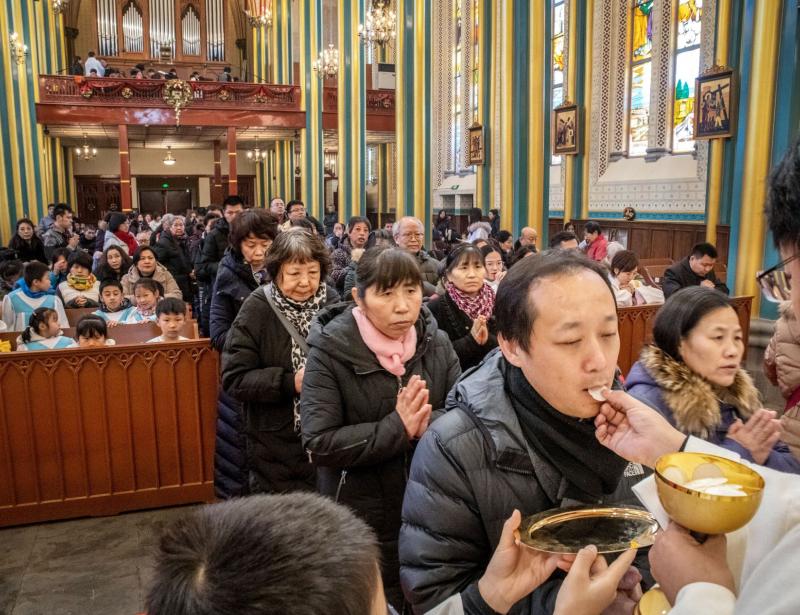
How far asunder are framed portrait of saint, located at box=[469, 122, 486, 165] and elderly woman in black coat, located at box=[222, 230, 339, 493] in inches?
500

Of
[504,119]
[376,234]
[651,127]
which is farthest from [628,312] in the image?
[651,127]

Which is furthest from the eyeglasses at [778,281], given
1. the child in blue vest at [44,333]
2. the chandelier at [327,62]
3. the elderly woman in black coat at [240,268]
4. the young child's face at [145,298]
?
the chandelier at [327,62]

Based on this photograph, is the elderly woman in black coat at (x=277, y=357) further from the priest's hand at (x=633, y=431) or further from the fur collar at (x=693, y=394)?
the priest's hand at (x=633, y=431)

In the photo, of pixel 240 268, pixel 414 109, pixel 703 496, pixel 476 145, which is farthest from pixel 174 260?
pixel 476 145

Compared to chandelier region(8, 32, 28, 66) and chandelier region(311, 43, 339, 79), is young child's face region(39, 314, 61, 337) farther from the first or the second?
chandelier region(8, 32, 28, 66)

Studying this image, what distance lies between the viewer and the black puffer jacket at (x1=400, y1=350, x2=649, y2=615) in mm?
1253

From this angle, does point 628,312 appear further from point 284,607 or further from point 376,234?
point 284,607

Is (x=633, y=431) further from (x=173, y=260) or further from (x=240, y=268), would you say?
(x=173, y=260)

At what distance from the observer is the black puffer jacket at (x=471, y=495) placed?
4.11ft

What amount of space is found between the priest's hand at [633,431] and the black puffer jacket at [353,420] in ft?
2.73

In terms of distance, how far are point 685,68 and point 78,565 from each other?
39.0 ft

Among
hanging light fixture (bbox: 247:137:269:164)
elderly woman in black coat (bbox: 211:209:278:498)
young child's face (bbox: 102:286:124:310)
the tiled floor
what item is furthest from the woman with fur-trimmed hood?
hanging light fixture (bbox: 247:137:269:164)

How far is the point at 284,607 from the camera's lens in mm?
666

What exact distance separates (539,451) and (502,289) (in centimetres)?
34
